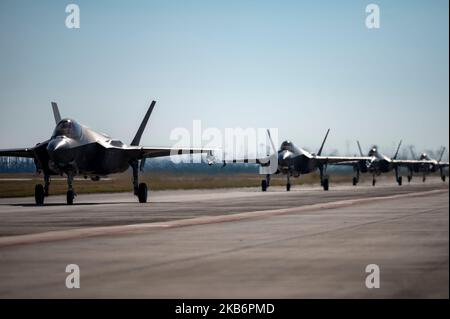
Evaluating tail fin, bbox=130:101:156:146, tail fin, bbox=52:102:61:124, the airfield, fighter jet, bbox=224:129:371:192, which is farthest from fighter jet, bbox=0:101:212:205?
fighter jet, bbox=224:129:371:192

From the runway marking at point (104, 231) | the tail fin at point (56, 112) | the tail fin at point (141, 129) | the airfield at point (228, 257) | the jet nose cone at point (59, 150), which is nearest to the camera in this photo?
the airfield at point (228, 257)

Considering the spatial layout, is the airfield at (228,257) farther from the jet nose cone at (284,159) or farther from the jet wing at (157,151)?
the jet nose cone at (284,159)

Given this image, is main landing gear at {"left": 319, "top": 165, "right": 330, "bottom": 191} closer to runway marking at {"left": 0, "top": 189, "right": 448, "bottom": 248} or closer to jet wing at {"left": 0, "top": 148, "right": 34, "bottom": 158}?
jet wing at {"left": 0, "top": 148, "right": 34, "bottom": 158}

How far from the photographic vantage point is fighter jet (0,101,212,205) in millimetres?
38531

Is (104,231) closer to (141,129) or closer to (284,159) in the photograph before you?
(141,129)

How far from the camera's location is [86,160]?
41.1m

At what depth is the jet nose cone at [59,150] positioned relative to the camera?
124 ft

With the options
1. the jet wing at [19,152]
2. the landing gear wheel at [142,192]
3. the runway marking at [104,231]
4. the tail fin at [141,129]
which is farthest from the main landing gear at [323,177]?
the runway marking at [104,231]

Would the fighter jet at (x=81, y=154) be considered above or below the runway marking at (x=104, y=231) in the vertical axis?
above

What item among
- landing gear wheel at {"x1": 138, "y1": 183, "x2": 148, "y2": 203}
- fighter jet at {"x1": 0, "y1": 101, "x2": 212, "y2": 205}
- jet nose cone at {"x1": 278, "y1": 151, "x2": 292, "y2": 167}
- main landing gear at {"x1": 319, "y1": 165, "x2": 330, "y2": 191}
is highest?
fighter jet at {"x1": 0, "y1": 101, "x2": 212, "y2": 205}
